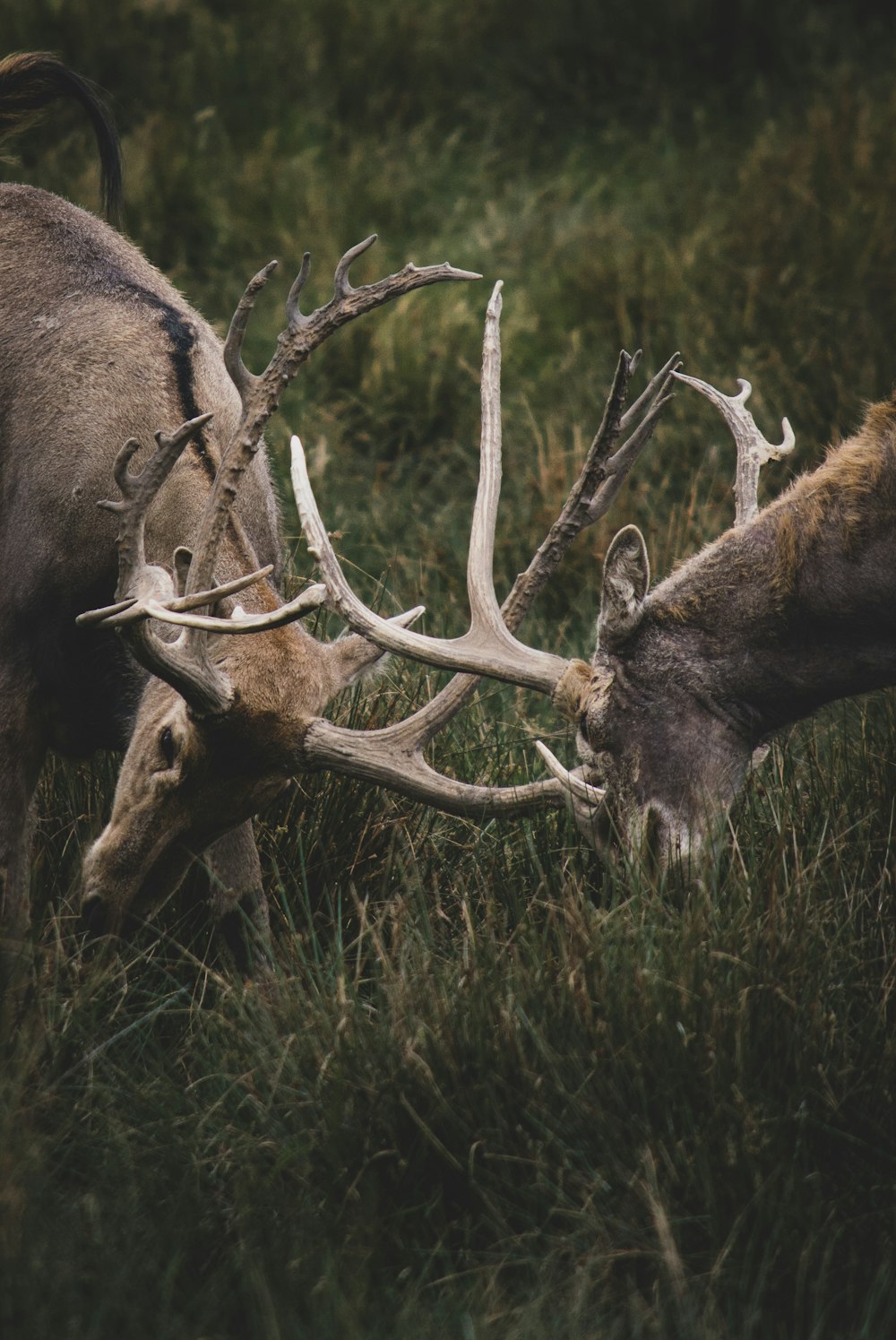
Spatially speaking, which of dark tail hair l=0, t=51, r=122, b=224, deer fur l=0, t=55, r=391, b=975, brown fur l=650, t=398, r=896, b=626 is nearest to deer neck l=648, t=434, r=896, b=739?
brown fur l=650, t=398, r=896, b=626

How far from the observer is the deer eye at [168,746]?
3.61 m


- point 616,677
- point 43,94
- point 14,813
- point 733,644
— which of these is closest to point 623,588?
point 616,677

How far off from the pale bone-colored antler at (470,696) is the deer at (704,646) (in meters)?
0.02

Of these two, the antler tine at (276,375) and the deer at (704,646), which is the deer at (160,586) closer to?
the antler tine at (276,375)

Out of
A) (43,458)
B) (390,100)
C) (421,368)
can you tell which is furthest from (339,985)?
(390,100)

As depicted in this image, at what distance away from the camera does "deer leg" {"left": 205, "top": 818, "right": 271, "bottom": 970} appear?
13.1 ft

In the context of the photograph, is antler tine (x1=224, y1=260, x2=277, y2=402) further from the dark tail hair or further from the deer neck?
the dark tail hair

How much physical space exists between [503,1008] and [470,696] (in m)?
0.95

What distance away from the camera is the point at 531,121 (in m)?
10.4

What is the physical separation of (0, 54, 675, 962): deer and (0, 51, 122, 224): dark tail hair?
592 mm

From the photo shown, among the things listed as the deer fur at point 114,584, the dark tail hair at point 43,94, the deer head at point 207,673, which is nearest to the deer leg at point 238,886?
the deer fur at point 114,584

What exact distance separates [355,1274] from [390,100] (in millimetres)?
9044

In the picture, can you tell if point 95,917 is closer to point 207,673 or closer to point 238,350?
point 207,673

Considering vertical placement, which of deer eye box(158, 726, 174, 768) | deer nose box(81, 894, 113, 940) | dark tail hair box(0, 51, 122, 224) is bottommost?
deer nose box(81, 894, 113, 940)
